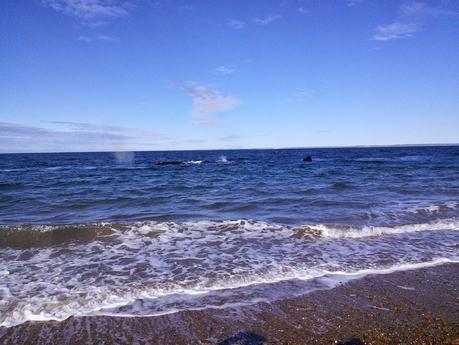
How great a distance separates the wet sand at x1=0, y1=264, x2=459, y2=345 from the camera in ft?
13.4

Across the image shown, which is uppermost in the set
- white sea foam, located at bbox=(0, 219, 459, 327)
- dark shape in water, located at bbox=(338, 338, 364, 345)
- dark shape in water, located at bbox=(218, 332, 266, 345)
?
dark shape in water, located at bbox=(338, 338, 364, 345)

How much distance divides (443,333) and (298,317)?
1742mm

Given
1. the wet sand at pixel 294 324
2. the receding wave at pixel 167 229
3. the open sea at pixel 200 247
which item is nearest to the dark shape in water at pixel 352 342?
the wet sand at pixel 294 324

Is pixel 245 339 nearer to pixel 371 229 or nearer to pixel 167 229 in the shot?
pixel 167 229

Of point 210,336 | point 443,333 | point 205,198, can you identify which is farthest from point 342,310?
point 205,198

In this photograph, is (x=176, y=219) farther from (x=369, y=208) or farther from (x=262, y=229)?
(x=369, y=208)

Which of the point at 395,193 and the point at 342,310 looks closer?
the point at 342,310

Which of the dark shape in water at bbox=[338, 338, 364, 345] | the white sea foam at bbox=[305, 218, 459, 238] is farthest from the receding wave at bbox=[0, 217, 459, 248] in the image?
the dark shape in water at bbox=[338, 338, 364, 345]

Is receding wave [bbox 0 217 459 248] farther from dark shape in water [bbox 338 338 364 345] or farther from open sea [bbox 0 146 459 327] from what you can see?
dark shape in water [bbox 338 338 364 345]

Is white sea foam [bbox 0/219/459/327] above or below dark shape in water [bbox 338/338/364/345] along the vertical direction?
below

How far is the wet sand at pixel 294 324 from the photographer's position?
4.09 m

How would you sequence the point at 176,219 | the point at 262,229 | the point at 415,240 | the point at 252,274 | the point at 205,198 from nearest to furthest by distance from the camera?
the point at 252,274 → the point at 415,240 → the point at 262,229 → the point at 176,219 → the point at 205,198

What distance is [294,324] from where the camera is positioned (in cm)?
441

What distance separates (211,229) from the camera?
10164 mm
